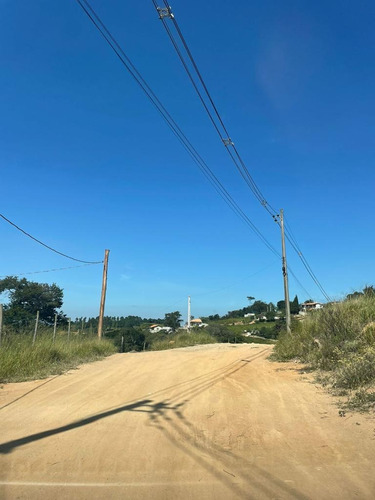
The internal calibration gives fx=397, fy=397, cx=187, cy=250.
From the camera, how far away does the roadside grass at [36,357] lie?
422 inches

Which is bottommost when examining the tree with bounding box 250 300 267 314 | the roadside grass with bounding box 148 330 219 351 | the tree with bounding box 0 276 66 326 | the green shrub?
the green shrub

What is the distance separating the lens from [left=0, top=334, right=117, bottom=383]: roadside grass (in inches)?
422

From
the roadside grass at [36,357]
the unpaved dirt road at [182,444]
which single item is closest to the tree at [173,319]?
the roadside grass at [36,357]

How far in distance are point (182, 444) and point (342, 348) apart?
651 centimetres

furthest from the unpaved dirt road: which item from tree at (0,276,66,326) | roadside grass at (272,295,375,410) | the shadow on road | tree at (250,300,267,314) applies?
tree at (250,300,267,314)

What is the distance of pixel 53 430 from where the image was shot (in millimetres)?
5984

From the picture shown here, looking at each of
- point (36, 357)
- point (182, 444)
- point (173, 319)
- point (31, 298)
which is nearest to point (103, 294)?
point (31, 298)

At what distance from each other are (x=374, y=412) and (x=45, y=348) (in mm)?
10488

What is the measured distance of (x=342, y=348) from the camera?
1033 cm

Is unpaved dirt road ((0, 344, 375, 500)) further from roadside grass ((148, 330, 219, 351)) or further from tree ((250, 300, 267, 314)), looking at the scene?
tree ((250, 300, 267, 314))

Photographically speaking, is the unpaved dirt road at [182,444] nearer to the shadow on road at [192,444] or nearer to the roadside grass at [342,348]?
the shadow on road at [192,444]

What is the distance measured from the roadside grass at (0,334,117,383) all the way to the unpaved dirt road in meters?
1.46

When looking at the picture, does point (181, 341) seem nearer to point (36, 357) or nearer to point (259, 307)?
point (36, 357)

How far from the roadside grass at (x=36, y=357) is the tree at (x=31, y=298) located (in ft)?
23.3
